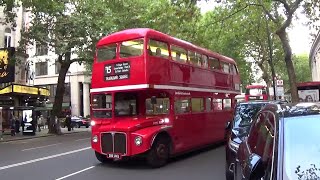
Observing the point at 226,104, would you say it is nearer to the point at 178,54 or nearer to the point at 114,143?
the point at 178,54

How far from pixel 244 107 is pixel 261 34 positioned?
29.0 meters

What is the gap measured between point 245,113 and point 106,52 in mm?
5141

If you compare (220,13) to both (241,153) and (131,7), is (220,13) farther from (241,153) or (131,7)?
(241,153)

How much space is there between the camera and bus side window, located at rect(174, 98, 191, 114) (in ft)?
48.9

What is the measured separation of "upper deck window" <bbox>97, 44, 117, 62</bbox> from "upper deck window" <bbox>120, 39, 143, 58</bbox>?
30 cm

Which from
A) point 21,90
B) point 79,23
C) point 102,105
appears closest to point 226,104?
point 102,105

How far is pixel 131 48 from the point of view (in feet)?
45.4

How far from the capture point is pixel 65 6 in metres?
33.3

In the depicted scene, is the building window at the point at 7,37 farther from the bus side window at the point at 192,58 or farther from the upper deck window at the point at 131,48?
the upper deck window at the point at 131,48

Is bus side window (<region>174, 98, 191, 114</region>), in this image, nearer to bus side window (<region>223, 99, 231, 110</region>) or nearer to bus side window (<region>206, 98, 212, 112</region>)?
bus side window (<region>206, 98, 212, 112</region>)

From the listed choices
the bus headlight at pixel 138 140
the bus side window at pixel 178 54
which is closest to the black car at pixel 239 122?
the bus headlight at pixel 138 140

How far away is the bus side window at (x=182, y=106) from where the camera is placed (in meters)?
14.9

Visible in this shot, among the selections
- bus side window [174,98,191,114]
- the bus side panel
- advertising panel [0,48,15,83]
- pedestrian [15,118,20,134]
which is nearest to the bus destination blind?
the bus side panel

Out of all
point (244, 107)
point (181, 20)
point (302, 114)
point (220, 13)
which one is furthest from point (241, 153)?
point (220, 13)
